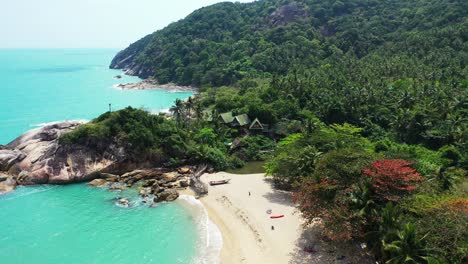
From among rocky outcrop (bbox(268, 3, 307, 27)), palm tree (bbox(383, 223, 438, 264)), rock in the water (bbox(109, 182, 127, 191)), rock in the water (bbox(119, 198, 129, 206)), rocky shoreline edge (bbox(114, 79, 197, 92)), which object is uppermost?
rocky outcrop (bbox(268, 3, 307, 27))

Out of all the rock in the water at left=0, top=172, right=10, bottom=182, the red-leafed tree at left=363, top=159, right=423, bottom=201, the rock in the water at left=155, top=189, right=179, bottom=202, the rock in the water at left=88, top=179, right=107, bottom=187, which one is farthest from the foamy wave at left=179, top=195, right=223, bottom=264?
the rock in the water at left=0, top=172, right=10, bottom=182

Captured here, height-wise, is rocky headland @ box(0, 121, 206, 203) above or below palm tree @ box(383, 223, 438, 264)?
below

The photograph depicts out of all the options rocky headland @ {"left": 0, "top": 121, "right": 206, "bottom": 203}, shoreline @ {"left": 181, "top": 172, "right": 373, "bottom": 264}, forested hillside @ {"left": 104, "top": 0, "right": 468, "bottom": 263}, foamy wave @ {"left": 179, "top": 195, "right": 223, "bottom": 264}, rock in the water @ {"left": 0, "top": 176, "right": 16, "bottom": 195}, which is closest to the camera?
forested hillside @ {"left": 104, "top": 0, "right": 468, "bottom": 263}

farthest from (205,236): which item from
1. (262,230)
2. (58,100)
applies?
(58,100)

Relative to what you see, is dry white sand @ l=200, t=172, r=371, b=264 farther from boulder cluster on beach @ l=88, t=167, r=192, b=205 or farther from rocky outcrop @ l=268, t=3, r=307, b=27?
rocky outcrop @ l=268, t=3, r=307, b=27

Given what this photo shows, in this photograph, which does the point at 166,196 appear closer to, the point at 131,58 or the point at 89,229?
the point at 89,229

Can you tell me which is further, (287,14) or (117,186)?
(287,14)

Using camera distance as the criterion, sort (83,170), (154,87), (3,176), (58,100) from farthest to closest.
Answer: (154,87)
(58,100)
(83,170)
(3,176)

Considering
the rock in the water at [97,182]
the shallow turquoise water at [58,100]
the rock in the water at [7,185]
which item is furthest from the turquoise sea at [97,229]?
the shallow turquoise water at [58,100]
